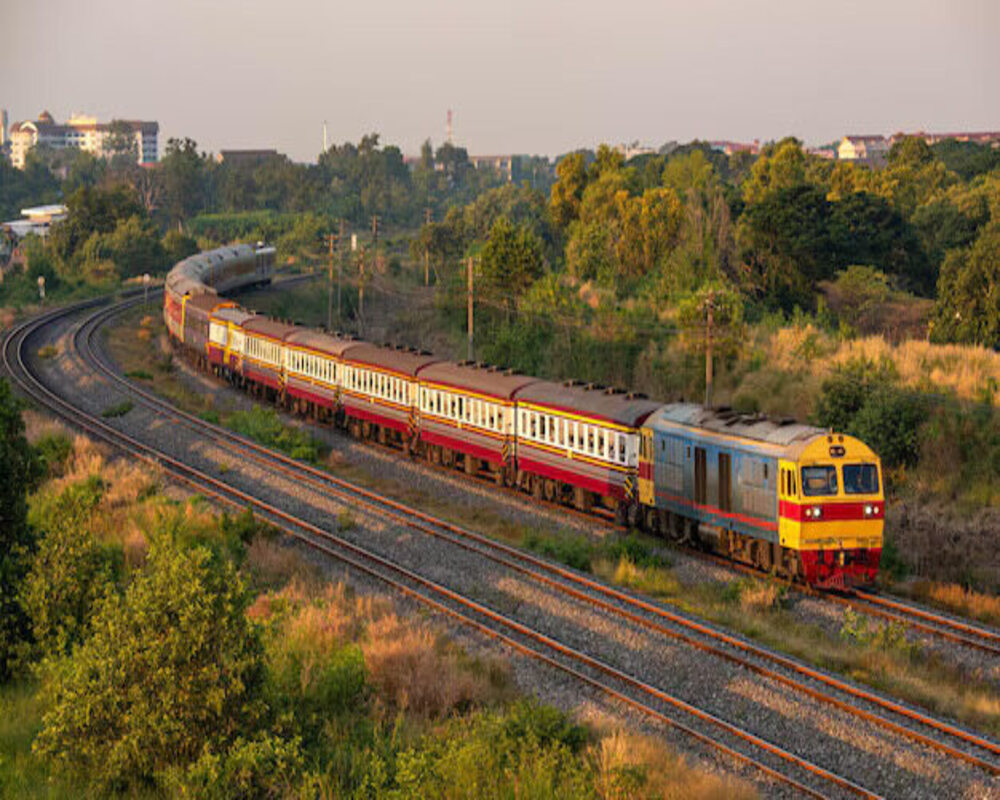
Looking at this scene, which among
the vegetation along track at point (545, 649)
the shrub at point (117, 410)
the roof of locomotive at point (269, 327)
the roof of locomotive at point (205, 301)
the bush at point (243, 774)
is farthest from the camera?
the roof of locomotive at point (205, 301)

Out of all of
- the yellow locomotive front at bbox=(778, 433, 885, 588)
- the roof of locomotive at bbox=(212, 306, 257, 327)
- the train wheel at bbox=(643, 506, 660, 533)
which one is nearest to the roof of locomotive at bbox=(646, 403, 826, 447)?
the yellow locomotive front at bbox=(778, 433, 885, 588)

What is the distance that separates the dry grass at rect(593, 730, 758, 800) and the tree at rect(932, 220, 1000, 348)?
34215 millimetres

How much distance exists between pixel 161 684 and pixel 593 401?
55.6 ft

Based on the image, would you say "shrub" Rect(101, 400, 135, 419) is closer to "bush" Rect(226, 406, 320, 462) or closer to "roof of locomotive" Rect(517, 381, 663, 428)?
"bush" Rect(226, 406, 320, 462)

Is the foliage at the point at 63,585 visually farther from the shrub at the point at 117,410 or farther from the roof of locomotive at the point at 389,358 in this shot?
the shrub at the point at 117,410

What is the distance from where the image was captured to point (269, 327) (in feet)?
153

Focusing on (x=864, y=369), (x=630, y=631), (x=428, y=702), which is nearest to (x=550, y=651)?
(x=630, y=631)

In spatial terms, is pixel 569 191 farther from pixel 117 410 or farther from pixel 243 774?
pixel 243 774

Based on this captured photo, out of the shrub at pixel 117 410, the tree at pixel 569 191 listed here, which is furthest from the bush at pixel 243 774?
the tree at pixel 569 191

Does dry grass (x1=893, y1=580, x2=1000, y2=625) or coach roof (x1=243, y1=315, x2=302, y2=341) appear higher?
coach roof (x1=243, y1=315, x2=302, y2=341)

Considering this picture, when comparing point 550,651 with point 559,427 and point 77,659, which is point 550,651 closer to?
point 77,659

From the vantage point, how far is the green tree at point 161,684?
12.1 m

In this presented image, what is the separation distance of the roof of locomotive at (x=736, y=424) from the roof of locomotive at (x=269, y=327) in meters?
23.1

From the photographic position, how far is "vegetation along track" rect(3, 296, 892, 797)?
13.5 metres
